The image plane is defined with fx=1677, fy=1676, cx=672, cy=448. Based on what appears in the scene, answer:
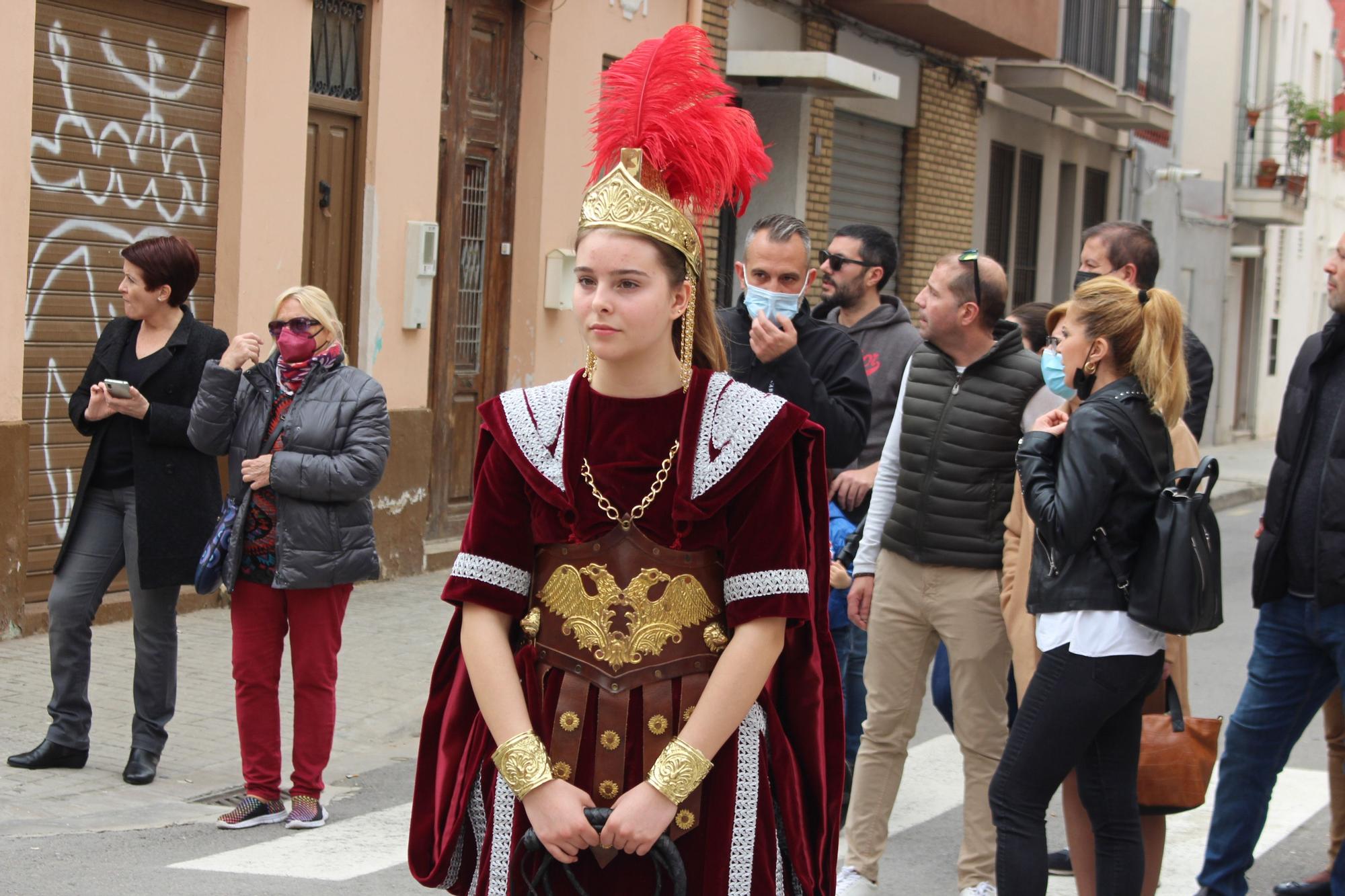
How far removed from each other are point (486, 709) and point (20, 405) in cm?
620

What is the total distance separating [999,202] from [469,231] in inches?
433

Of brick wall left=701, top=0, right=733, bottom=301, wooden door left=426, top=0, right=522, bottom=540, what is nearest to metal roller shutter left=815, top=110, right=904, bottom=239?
brick wall left=701, top=0, right=733, bottom=301

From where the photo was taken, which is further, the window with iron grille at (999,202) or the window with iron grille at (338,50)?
the window with iron grille at (999,202)

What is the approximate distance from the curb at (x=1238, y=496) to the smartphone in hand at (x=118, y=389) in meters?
15.8

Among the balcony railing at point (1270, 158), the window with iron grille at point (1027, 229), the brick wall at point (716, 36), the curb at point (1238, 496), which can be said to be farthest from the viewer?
the balcony railing at point (1270, 158)

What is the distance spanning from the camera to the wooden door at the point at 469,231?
38.3 feet

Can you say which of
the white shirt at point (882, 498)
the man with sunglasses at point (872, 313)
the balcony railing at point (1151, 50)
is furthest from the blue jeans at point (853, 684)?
the balcony railing at point (1151, 50)

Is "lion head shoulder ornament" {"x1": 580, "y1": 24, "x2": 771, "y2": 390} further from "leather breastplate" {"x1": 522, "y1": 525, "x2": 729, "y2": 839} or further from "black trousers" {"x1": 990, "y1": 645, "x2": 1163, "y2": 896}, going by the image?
"black trousers" {"x1": 990, "y1": 645, "x2": 1163, "y2": 896}

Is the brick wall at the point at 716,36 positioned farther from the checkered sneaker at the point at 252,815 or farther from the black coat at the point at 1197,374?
the checkered sneaker at the point at 252,815

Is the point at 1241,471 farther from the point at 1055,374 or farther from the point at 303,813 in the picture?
the point at 303,813

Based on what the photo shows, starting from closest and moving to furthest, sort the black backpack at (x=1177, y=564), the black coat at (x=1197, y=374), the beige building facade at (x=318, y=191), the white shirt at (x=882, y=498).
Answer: the black backpack at (x=1177, y=564) < the white shirt at (x=882, y=498) < the black coat at (x=1197, y=374) < the beige building facade at (x=318, y=191)

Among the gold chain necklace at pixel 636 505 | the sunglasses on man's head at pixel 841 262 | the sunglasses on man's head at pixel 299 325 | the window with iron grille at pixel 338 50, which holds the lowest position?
the gold chain necklace at pixel 636 505

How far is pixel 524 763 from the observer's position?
2992 millimetres

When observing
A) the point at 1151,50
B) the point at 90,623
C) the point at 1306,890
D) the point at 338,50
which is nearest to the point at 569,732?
the point at 1306,890
